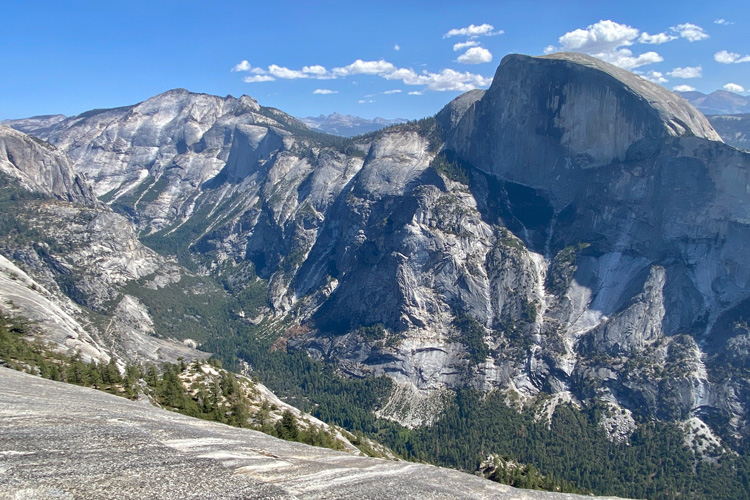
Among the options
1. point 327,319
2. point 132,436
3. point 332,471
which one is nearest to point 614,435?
point 327,319

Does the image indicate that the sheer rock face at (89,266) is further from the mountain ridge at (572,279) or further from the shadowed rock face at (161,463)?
the shadowed rock face at (161,463)

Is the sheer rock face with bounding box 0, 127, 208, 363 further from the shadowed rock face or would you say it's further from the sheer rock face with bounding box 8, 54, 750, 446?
the shadowed rock face

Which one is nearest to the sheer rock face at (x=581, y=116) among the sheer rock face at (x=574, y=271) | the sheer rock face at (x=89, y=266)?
the sheer rock face at (x=574, y=271)

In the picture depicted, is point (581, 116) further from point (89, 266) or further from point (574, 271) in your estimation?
point (89, 266)

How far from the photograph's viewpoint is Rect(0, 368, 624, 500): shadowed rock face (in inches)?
896

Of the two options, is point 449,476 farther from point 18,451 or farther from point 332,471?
point 18,451

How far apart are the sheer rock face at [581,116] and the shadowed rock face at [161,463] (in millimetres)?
169361

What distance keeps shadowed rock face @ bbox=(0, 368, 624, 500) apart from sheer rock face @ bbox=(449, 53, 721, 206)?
6668 inches

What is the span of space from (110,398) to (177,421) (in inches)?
375

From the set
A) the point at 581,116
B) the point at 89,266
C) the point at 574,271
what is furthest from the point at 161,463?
the point at 581,116

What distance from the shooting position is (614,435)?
128625 millimetres

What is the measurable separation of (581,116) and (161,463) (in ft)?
625

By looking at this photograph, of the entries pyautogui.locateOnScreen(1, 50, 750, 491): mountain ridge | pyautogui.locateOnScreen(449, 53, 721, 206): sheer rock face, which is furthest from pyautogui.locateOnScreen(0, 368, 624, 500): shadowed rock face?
pyautogui.locateOnScreen(449, 53, 721, 206): sheer rock face

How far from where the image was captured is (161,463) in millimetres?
25719
